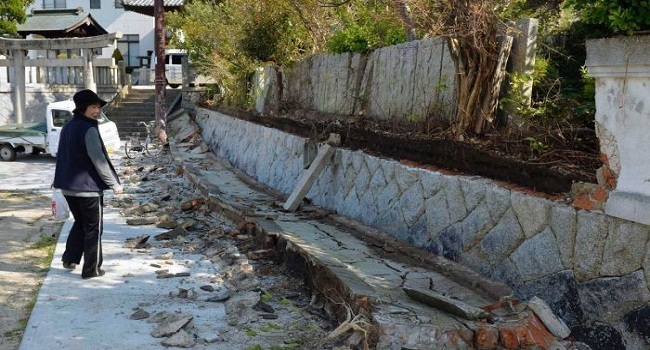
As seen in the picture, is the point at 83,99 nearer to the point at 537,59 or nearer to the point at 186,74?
the point at 537,59

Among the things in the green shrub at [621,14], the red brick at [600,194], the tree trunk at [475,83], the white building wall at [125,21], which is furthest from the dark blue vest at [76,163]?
the white building wall at [125,21]

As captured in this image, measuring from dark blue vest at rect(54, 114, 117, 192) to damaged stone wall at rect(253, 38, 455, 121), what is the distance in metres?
3.53

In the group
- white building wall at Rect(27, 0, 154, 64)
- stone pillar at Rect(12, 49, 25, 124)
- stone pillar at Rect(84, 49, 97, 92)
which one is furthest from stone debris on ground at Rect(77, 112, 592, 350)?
white building wall at Rect(27, 0, 154, 64)

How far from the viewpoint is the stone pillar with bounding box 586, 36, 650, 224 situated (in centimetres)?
381

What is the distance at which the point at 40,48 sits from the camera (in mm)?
23766

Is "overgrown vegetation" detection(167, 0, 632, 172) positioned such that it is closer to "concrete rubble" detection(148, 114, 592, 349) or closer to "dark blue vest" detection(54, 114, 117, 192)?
"concrete rubble" detection(148, 114, 592, 349)

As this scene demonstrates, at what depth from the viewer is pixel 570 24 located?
19.7 feet

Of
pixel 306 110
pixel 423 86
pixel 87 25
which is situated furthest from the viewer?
pixel 87 25

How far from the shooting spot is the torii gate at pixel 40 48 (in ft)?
76.5

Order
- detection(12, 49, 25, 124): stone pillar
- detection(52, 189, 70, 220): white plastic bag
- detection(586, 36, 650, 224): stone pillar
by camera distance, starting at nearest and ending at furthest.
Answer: detection(586, 36, 650, 224): stone pillar → detection(52, 189, 70, 220): white plastic bag → detection(12, 49, 25, 124): stone pillar

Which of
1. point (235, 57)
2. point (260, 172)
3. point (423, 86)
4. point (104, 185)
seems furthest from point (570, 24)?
point (235, 57)

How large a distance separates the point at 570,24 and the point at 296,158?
17.1ft

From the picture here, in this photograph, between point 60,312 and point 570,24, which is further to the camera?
point 570,24

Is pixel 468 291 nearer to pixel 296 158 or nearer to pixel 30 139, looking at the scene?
pixel 296 158
